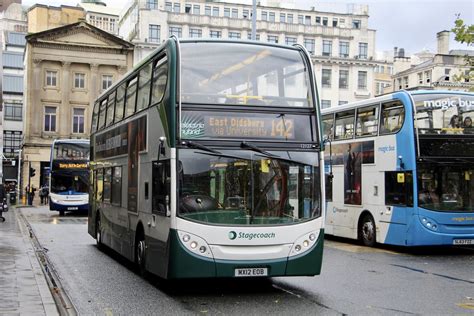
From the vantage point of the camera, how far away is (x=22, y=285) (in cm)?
1046

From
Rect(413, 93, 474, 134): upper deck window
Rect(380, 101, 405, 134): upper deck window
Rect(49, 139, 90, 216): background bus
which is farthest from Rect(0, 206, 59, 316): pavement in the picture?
Rect(49, 139, 90, 216): background bus

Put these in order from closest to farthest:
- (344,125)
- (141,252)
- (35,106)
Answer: (141,252)
(344,125)
(35,106)

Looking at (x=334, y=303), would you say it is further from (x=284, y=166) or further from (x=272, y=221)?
(x=284, y=166)

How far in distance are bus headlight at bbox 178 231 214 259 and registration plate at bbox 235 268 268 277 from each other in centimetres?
50

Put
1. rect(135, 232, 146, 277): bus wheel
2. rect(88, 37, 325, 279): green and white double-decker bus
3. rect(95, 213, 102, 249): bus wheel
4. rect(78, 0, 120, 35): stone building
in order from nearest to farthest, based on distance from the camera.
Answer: rect(88, 37, 325, 279): green and white double-decker bus, rect(135, 232, 146, 277): bus wheel, rect(95, 213, 102, 249): bus wheel, rect(78, 0, 120, 35): stone building

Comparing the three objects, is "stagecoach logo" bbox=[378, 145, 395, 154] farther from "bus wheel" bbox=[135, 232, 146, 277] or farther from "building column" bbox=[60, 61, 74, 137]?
"building column" bbox=[60, 61, 74, 137]

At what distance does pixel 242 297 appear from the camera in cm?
1022

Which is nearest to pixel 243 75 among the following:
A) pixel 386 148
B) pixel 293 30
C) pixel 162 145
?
pixel 162 145

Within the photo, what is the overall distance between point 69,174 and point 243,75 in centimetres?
2750

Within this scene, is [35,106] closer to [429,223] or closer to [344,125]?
[344,125]

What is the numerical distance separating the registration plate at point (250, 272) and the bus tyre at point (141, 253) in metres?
2.52

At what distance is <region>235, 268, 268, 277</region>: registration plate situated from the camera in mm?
9812

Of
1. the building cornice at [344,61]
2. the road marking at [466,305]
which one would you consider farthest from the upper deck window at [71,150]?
the building cornice at [344,61]

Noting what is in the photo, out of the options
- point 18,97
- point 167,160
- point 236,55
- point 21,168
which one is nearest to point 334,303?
point 167,160
